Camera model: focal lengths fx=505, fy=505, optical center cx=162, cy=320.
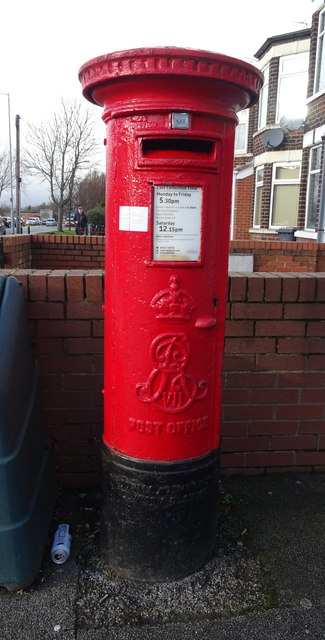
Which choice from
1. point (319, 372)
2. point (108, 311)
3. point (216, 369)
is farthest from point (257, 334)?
point (108, 311)

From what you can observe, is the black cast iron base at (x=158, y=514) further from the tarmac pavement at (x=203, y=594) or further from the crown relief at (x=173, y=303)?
the crown relief at (x=173, y=303)

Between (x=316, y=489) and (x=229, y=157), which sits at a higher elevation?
(x=229, y=157)

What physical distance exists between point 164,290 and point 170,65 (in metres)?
0.85

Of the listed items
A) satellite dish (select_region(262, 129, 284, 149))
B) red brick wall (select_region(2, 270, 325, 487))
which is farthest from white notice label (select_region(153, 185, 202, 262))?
satellite dish (select_region(262, 129, 284, 149))

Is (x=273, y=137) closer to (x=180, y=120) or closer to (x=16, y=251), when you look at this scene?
(x=16, y=251)

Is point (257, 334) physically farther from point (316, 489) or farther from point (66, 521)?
point (66, 521)

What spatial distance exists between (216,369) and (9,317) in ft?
3.30

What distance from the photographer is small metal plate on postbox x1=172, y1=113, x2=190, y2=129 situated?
195 centimetres

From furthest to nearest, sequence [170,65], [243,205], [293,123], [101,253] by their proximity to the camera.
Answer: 1. [243,205]
2. [293,123]
3. [101,253]
4. [170,65]

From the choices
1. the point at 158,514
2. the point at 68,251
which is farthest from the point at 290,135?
the point at 158,514

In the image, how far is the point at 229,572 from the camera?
244cm

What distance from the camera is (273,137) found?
52.1ft

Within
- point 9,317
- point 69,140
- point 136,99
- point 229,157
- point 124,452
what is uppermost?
point 69,140

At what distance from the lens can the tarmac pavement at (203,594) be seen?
2102mm
